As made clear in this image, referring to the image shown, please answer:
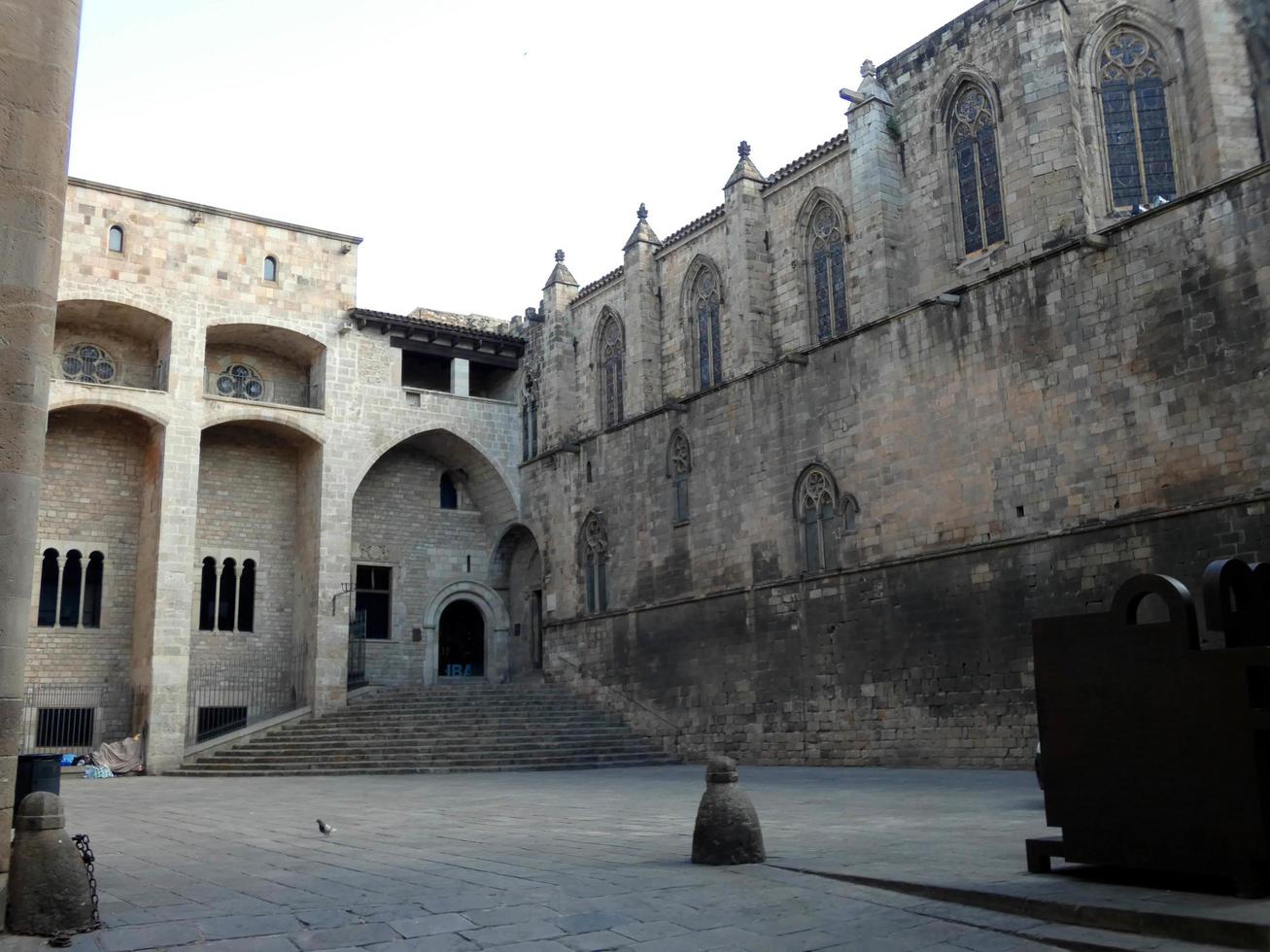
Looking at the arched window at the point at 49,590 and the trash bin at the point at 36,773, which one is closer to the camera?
the trash bin at the point at 36,773

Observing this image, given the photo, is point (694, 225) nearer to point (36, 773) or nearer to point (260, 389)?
point (260, 389)

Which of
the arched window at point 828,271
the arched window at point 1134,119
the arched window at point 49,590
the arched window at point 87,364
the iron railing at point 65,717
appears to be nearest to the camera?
the arched window at point 1134,119

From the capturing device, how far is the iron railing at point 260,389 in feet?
88.2

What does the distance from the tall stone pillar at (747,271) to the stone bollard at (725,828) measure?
1563 cm

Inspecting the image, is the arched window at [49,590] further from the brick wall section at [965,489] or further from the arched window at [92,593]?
the brick wall section at [965,489]

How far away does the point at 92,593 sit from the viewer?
986 inches

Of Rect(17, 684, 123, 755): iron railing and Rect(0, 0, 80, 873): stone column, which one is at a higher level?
Rect(0, 0, 80, 873): stone column

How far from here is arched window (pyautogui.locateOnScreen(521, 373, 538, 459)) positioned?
2973 cm

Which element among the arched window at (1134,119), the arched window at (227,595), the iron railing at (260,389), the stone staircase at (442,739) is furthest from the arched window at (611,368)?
the arched window at (1134,119)

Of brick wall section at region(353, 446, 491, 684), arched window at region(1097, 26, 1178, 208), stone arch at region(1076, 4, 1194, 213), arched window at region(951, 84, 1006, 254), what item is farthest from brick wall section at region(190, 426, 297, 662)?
arched window at region(1097, 26, 1178, 208)

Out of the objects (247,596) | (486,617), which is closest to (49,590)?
(247,596)

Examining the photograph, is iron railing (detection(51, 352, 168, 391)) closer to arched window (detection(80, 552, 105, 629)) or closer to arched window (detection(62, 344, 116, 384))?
arched window (detection(62, 344, 116, 384))

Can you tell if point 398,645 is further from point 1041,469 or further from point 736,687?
point 1041,469

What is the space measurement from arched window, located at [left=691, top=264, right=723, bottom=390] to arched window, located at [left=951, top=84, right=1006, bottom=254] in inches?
250
